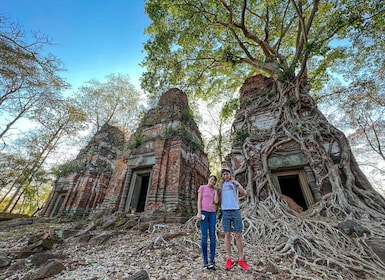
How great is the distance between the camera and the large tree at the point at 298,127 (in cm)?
307

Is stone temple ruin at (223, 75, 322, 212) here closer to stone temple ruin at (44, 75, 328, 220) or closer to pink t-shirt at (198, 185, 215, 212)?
stone temple ruin at (44, 75, 328, 220)

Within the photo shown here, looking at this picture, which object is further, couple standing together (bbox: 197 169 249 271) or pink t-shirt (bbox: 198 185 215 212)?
pink t-shirt (bbox: 198 185 215 212)

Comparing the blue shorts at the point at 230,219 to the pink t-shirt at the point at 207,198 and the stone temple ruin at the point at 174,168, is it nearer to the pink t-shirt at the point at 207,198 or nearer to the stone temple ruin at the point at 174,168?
the pink t-shirt at the point at 207,198

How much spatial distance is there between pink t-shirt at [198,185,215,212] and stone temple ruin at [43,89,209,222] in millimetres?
3487

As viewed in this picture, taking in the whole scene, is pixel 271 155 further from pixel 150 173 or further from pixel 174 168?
pixel 150 173

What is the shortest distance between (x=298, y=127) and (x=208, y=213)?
4626 mm

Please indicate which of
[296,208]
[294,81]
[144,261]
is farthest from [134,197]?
[294,81]

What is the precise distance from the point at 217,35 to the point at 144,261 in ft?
32.2

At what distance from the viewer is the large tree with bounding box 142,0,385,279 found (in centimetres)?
307

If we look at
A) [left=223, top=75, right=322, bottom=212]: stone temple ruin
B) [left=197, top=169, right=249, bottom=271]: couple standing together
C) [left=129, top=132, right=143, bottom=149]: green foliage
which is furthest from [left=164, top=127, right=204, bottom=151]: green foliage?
[left=197, top=169, right=249, bottom=271]: couple standing together

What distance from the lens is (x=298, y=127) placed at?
19.1ft

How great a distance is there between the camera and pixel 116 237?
4703mm

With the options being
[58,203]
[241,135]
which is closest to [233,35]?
[241,135]

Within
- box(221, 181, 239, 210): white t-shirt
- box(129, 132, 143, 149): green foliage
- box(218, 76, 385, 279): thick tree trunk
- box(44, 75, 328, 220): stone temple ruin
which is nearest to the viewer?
box(221, 181, 239, 210): white t-shirt
